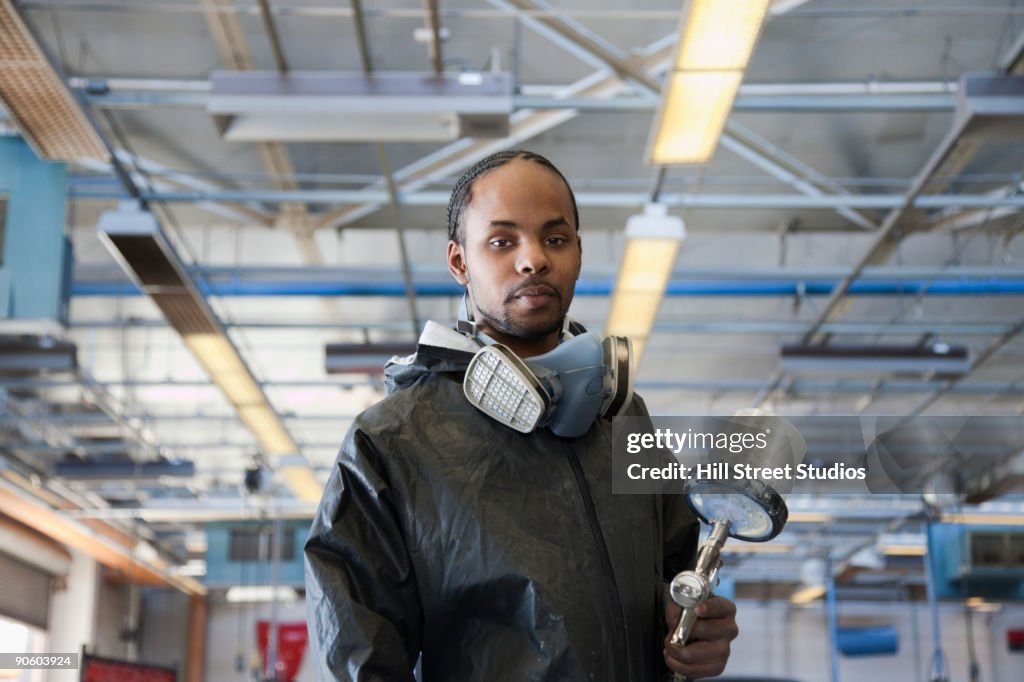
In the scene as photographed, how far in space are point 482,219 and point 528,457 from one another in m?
0.26

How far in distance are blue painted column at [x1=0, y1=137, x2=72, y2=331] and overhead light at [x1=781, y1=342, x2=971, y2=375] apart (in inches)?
202

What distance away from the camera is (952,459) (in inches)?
55.9

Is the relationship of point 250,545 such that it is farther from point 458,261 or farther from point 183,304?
point 458,261

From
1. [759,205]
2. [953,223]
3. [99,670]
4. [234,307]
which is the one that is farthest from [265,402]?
[953,223]

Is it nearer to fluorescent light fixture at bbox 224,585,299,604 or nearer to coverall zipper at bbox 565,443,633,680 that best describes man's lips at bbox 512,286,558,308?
coverall zipper at bbox 565,443,633,680

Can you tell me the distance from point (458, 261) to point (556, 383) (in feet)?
0.75

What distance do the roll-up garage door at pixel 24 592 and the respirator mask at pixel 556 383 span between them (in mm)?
13018

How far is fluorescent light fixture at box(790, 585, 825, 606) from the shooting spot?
19.0 metres

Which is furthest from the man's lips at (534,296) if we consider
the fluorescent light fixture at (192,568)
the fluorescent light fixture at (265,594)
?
the fluorescent light fixture at (192,568)

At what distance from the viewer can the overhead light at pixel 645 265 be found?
255 inches

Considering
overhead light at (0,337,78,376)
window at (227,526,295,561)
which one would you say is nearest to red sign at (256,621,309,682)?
window at (227,526,295,561)

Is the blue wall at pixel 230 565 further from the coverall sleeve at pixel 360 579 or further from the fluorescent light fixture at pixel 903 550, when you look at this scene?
the coverall sleeve at pixel 360 579

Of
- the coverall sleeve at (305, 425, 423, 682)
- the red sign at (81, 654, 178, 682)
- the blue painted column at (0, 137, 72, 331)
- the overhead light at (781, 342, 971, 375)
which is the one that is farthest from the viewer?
the overhead light at (781, 342, 971, 375)

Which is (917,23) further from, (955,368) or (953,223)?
(955,368)
